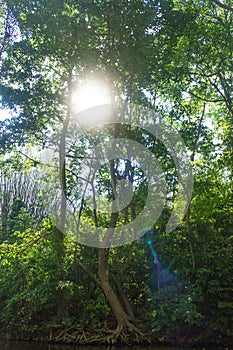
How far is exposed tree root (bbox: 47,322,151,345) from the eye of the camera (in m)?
9.35

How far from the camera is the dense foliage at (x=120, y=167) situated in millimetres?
8836

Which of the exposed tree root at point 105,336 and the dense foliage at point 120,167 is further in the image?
the exposed tree root at point 105,336

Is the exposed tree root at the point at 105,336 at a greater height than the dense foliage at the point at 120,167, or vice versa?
the dense foliage at the point at 120,167

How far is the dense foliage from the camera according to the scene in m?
8.84

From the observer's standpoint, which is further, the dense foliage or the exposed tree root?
the exposed tree root

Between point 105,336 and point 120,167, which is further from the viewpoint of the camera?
point 120,167

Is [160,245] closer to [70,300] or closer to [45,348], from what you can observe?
[70,300]

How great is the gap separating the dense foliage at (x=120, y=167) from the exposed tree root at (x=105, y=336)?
0.03m

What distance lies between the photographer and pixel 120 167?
11.0 meters

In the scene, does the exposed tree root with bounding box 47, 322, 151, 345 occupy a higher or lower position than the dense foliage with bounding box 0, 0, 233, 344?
lower

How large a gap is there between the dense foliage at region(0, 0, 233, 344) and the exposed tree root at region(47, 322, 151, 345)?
3cm

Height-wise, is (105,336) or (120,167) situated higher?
(120,167)

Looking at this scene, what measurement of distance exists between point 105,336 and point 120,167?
445cm

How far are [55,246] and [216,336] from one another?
4658mm
